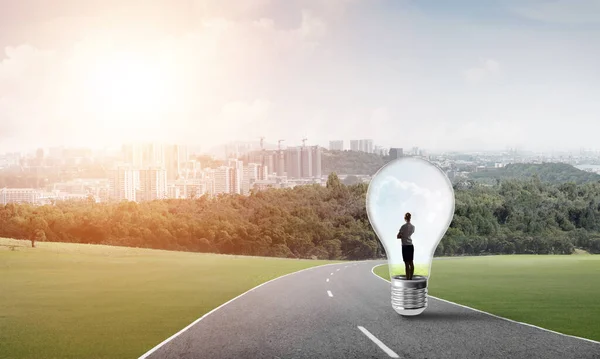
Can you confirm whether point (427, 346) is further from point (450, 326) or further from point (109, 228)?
point (109, 228)

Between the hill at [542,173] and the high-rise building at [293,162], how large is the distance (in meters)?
32.7

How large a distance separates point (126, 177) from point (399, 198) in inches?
4403

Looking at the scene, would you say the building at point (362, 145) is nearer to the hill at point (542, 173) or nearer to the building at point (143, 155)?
the hill at point (542, 173)

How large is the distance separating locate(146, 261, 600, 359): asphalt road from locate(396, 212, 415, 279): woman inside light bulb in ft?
3.46

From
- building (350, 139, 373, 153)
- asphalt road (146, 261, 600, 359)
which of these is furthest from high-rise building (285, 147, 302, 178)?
asphalt road (146, 261, 600, 359)

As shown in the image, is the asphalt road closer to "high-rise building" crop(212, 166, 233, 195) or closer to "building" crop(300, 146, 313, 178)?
"building" crop(300, 146, 313, 178)

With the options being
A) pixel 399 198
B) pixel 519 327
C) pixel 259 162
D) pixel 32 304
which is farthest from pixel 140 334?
pixel 259 162

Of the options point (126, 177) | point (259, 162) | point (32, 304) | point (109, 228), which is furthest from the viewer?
point (259, 162)

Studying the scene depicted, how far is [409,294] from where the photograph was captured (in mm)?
12641

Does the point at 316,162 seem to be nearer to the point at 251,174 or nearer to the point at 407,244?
the point at 251,174

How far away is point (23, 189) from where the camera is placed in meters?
91.9

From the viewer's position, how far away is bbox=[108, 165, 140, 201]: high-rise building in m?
118

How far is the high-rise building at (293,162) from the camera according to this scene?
12444 cm

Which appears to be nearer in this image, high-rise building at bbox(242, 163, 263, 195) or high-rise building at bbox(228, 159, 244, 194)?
high-rise building at bbox(242, 163, 263, 195)
